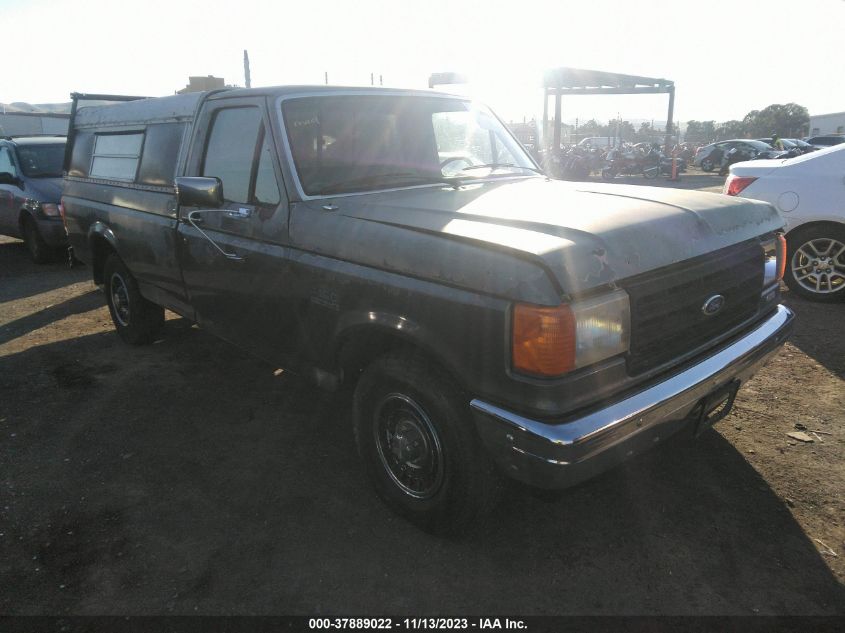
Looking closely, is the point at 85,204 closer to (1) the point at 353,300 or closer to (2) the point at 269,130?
(2) the point at 269,130

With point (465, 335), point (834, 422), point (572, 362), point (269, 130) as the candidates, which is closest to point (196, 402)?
point (269, 130)

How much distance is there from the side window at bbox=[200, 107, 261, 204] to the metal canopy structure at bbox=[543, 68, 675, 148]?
18378mm

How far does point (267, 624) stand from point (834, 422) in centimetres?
352

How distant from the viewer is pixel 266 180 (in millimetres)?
3211

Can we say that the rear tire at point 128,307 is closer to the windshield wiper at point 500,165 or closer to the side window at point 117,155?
the side window at point 117,155

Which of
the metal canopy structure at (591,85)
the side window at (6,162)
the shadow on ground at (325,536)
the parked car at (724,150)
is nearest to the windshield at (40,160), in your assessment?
the side window at (6,162)

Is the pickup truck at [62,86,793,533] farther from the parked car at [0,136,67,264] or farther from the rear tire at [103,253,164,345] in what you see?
the parked car at [0,136,67,264]

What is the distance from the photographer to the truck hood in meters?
2.15

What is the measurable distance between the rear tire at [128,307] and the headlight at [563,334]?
13.7 ft

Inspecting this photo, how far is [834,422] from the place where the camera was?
364 centimetres

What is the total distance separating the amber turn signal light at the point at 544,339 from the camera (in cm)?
205

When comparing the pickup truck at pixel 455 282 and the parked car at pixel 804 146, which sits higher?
the parked car at pixel 804 146

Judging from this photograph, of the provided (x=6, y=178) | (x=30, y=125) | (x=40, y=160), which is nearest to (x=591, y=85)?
(x=40, y=160)

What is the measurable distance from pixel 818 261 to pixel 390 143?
4.87 m
